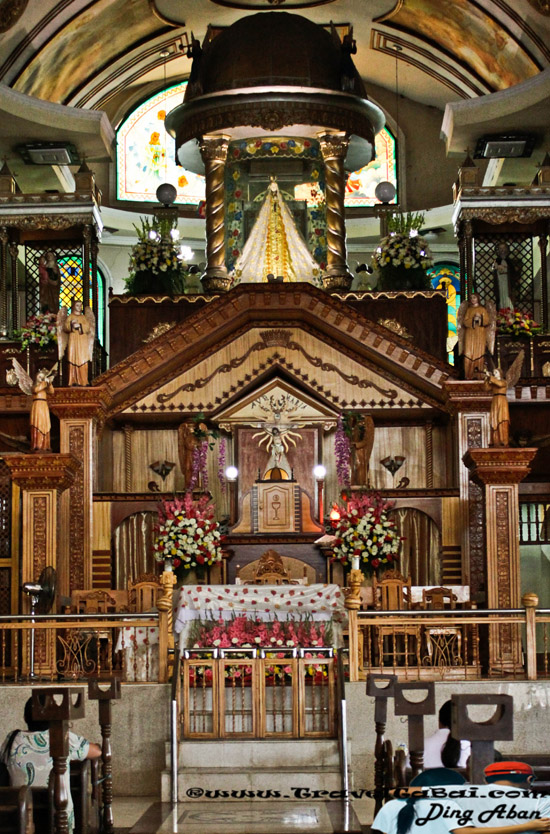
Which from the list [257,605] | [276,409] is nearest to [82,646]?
[257,605]

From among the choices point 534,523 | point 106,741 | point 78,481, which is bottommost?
point 106,741

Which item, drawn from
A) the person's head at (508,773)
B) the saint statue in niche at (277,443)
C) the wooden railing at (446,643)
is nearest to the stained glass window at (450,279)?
→ the saint statue in niche at (277,443)

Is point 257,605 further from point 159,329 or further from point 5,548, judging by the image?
point 159,329

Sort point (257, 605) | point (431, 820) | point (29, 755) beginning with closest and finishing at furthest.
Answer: point (431, 820) < point (29, 755) < point (257, 605)

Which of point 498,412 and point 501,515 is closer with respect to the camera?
point 501,515

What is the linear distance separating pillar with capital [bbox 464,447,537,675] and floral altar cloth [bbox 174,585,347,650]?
2.13 m

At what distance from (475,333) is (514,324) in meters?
1.92

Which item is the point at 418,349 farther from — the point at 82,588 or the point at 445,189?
the point at 445,189

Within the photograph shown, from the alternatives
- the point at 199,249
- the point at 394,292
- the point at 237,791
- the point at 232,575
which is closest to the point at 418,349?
the point at 394,292

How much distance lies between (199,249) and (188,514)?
11800 mm

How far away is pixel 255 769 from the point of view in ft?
44.3

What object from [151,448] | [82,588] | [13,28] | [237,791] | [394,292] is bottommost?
[237,791]

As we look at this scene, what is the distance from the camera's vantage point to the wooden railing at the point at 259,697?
13.8 m

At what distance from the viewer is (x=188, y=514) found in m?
18.2
